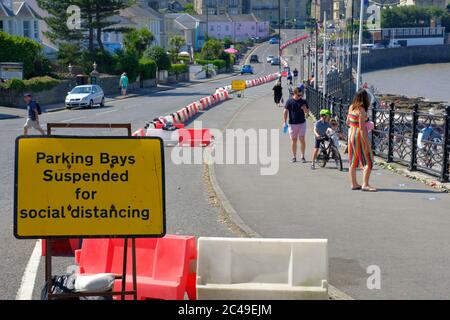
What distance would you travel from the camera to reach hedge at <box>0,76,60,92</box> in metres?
45.8

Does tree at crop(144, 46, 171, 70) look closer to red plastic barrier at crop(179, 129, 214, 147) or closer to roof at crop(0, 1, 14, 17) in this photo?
roof at crop(0, 1, 14, 17)

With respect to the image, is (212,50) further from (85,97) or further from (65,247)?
(65,247)

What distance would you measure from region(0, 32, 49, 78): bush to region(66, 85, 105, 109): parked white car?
28.4ft

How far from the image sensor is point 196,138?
23953 mm

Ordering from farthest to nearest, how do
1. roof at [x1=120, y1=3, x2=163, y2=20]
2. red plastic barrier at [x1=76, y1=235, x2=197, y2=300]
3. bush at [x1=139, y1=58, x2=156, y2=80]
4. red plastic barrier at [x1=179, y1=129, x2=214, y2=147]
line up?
1. roof at [x1=120, y1=3, x2=163, y2=20]
2. bush at [x1=139, y1=58, x2=156, y2=80]
3. red plastic barrier at [x1=179, y1=129, x2=214, y2=147]
4. red plastic barrier at [x1=76, y1=235, x2=197, y2=300]

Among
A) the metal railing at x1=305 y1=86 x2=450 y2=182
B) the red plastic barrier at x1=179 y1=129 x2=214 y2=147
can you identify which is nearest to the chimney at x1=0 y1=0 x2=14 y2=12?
the red plastic barrier at x1=179 y1=129 x2=214 y2=147

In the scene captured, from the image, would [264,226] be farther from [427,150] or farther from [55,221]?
[427,150]

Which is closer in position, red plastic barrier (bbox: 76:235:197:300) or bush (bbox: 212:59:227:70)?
red plastic barrier (bbox: 76:235:197:300)

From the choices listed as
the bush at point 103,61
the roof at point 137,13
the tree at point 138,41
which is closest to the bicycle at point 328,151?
the bush at point 103,61

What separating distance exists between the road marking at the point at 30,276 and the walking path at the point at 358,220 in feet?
9.23

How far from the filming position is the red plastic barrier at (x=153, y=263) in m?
7.55

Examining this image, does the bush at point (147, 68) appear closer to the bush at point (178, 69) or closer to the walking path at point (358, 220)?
the bush at point (178, 69)
